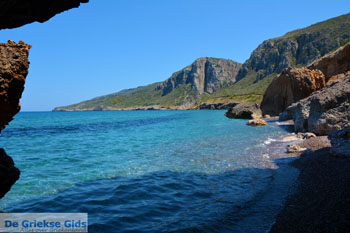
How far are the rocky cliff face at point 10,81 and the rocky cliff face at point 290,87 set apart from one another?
44.6 meters

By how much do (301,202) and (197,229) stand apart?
3.62m

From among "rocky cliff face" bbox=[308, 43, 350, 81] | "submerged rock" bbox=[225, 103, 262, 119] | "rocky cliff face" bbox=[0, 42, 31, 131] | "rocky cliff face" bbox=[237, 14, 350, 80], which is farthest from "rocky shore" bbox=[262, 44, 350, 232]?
"rocky cliff face" bbox=[237, 14, 350, 80]

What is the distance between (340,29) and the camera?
12681 centimetres

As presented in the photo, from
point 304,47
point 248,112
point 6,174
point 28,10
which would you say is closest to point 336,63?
point 248,112

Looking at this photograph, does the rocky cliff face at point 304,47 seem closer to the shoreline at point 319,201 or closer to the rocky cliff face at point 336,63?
the rocky cliff face at point 336,63

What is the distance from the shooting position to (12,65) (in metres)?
5.35

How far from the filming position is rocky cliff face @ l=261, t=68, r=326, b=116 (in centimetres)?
3994

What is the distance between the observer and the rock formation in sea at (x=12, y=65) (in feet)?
17.5

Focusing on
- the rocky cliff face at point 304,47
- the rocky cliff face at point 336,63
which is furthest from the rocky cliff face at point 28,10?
the rocky cliff face at point 304,47

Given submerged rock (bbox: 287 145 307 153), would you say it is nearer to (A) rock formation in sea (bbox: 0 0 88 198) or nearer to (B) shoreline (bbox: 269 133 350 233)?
(B) shoreline (bbox: 269 133 350 233)

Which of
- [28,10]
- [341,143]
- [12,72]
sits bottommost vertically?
[341,143]

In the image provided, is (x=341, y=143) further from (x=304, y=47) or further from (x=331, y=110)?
(x=304, y=47)

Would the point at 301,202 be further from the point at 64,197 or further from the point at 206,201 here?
the point at 64,197

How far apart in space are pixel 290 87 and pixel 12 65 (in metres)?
48.6
